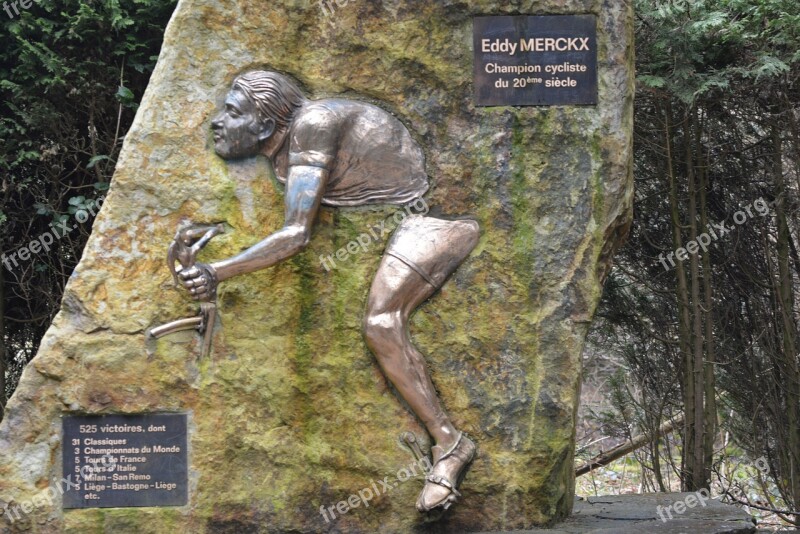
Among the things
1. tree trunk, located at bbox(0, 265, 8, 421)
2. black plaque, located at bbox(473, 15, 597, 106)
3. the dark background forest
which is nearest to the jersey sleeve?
black plaque, located at bbox(473, 15, 597, 106)

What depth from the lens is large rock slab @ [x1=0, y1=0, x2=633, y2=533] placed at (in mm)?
4559

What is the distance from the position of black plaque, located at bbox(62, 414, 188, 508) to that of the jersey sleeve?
1301 mm

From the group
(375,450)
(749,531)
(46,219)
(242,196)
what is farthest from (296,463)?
(46,219)

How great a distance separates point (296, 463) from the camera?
4602 millimetres

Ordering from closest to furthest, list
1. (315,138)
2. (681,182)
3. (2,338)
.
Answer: (315,138)
(2,338)
(681,182)

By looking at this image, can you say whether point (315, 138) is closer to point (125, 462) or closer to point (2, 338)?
point (125, 462)

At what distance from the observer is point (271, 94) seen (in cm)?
459

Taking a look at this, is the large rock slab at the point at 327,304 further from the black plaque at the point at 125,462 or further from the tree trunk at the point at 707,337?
the tree trunk at the point at 707,337

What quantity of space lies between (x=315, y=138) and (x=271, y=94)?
297mm

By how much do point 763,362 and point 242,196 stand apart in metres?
3.73

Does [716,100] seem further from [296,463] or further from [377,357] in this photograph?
[296,463]

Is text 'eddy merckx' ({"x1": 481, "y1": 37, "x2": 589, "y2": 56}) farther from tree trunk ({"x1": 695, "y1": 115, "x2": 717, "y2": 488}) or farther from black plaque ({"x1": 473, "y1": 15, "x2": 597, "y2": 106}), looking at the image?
tree trunk ({"x1": 695, "y1": 115, "x2": 717, "y2": 488})

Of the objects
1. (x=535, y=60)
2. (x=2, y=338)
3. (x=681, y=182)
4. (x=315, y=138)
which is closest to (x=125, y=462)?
(x=315, y=138)

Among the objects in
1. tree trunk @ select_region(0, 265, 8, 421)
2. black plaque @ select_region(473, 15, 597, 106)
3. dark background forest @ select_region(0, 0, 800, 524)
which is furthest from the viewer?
tree trunk @ select_region(0, 265, 8, 421)
